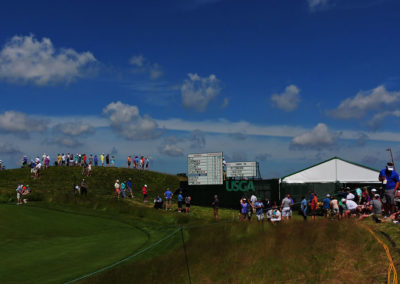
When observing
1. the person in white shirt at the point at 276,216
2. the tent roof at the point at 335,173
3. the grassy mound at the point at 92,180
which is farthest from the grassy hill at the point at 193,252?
the grassy mound at the point at 92,180

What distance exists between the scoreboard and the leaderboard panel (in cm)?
92

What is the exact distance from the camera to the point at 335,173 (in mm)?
40625

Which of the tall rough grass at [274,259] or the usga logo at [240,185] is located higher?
the usga logo at [240,185]

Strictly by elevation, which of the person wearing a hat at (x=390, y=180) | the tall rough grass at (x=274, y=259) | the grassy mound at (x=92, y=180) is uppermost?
the grassy mound at (x=92, y=180)

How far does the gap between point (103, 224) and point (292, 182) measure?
2015 cm

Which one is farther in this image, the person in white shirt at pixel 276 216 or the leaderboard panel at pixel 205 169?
the leaderboard panel at pixel 205 169

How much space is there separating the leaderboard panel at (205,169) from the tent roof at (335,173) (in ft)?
23.8

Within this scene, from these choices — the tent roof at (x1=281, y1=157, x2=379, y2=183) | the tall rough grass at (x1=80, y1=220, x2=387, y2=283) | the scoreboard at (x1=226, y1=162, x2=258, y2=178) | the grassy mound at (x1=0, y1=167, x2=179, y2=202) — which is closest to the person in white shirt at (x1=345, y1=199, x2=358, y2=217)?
the tall rough grass at (x1=80, y1=220, x2=387, y2=283)

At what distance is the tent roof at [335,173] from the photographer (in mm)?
39750

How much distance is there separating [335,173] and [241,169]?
9.22 m

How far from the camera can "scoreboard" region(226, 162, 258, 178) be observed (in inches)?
1725

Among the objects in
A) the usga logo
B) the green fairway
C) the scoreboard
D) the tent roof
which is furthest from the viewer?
the scoreboard

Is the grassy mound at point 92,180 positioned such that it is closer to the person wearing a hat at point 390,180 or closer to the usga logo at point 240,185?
the usga logo at point 240,185

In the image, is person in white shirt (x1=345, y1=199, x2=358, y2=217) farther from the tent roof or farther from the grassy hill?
the tent roof
